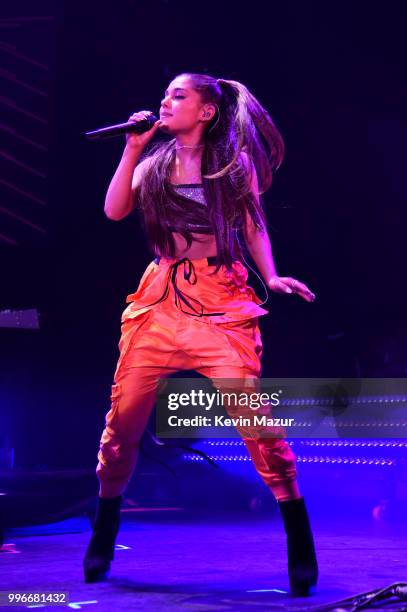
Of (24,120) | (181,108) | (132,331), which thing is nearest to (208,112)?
(181,108)

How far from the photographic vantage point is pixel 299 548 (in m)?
2.11

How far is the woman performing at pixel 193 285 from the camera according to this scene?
218 centimetres

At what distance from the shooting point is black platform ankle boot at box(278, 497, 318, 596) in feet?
6.77

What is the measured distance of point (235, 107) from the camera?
8.00 ft

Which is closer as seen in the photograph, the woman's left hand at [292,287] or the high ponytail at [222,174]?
the woman's left hand at [292,287]

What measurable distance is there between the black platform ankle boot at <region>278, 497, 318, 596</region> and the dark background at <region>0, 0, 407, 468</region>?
7.91ft

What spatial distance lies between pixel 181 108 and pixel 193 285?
0.52m

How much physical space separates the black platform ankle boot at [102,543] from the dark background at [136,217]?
211 centimetres

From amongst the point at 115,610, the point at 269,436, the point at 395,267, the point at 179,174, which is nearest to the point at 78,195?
the point at 395,267

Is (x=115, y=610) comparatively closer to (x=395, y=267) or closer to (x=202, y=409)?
(x=202, y=409)

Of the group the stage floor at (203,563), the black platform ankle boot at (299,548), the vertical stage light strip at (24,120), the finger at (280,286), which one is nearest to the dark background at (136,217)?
the vertical stage light strip at (24,120)

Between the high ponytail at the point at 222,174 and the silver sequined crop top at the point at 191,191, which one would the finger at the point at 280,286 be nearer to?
the high ponytail at the point at 222,174

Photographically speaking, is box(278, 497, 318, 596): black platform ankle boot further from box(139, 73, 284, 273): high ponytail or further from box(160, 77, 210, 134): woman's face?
box(160, 77, 210, 134): woman's face

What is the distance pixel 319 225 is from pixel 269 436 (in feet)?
8.72
